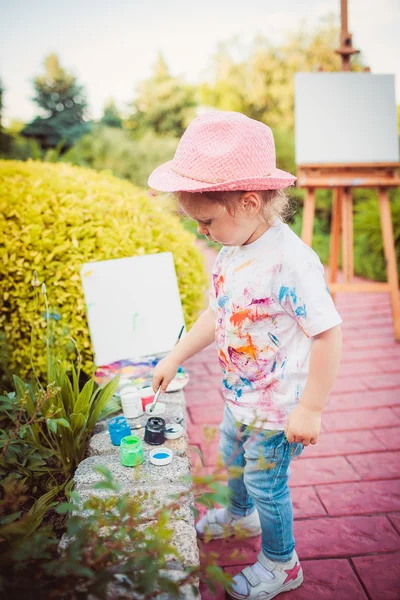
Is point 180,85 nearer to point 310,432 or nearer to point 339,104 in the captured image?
point 339,104

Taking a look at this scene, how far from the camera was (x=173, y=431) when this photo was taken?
154 centimetres

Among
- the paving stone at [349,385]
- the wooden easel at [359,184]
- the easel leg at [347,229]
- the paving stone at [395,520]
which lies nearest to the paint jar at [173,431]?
the paving stone at [395,520]

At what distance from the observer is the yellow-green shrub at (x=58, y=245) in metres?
2.10

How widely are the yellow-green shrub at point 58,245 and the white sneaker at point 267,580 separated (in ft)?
3.69

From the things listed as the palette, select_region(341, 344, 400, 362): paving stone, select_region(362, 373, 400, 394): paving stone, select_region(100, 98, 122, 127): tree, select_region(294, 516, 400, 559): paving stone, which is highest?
select_region(100, 98, 122, 127): tree

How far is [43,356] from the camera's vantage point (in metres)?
2.12

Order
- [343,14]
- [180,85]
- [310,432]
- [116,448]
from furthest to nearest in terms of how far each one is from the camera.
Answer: [180,85]
[343,14]
[116,448]
[310,432]

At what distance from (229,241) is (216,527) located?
112 centimetres

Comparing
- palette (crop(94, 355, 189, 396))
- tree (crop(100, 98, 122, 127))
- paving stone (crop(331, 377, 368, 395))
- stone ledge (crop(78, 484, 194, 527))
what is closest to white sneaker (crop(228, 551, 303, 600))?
stone ledge (crop(78, 484, 194, 527))

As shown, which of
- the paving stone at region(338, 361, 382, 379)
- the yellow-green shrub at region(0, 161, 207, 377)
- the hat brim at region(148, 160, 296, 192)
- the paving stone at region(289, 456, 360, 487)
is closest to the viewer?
the hat brim at region(148, 160, 296, 192)

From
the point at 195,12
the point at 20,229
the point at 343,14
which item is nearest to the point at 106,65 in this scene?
the point at 195,12

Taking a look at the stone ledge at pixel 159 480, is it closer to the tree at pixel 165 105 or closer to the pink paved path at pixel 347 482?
the pink paved path at pixel 347 482

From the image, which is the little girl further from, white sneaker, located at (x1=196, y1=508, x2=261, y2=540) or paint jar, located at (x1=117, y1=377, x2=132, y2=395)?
paint jar, located at (x1=117, y1=377, x2=132, y2=395)

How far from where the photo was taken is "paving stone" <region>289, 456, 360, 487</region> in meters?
1.92
